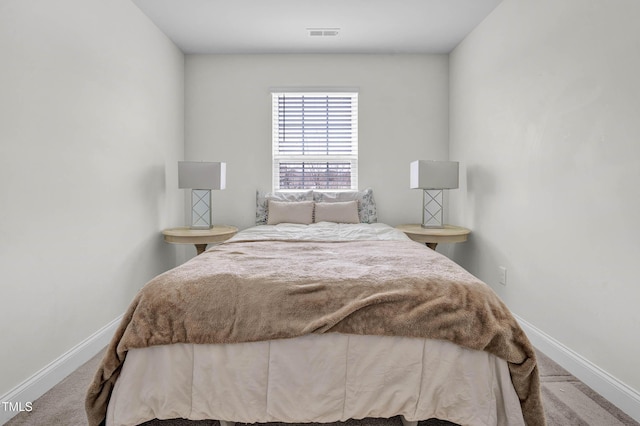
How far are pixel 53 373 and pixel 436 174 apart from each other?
3.03m

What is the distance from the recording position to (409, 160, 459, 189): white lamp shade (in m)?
3.08

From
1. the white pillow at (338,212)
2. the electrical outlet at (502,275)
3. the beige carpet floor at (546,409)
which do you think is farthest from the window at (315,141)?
the beige carpet floor at (546,409)

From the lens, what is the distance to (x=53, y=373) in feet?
5.90

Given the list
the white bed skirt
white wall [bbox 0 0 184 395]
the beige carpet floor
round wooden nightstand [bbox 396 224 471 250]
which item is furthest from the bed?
round wooden nightstand [bbox 396 224 471 250]

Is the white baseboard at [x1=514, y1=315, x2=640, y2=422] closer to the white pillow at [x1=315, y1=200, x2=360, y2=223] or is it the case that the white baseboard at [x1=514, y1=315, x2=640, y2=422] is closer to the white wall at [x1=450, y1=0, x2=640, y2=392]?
the white wall at [x1=450, y1=0, x2=640, y2=392]

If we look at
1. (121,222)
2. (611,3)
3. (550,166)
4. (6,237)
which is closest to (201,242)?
(121,222)

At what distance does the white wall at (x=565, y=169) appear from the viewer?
5.31 feet

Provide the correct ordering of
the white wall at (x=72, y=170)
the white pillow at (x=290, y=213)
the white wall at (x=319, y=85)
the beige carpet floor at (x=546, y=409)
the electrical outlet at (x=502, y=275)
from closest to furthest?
the beige carpet floor at (x=546, y=409) → the white wall at (x=72, y=170) → the electrical outlet at (x=502, y=275) → the white pillow at (x=290, y=213) → the white wall at (x=319, y=85)

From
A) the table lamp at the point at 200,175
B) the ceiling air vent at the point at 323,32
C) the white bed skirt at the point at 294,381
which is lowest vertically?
the white bed skirt at the point at 294,381

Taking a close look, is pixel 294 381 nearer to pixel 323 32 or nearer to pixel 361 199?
pixel 361 199

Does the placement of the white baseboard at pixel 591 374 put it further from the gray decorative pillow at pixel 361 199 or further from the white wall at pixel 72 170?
the white wall at pixel 72 170

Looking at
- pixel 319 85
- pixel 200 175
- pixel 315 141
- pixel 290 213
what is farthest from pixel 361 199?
pixel 200 175

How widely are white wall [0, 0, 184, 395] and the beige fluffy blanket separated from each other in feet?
2.49

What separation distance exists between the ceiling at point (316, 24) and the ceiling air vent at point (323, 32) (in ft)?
0.06
